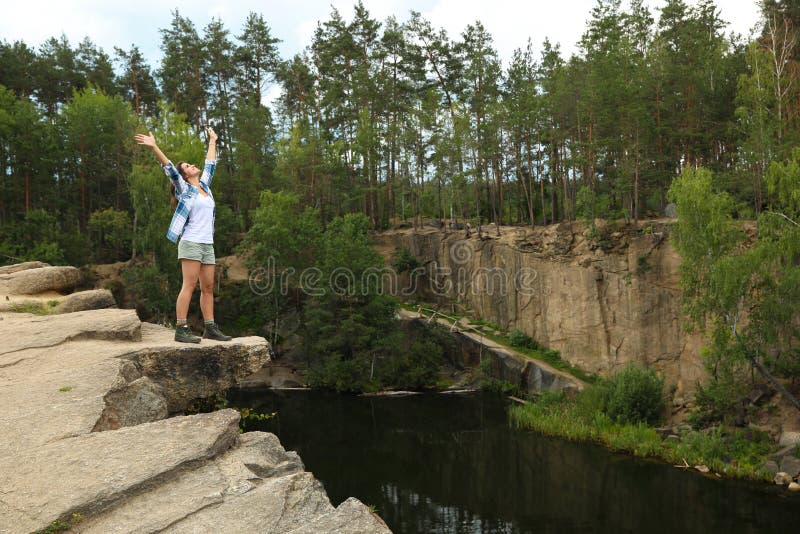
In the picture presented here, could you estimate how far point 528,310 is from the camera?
1289 inches

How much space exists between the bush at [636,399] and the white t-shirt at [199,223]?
20.9 metres

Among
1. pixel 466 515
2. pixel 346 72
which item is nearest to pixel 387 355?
pixel 466 515

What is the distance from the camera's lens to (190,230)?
6.31 m

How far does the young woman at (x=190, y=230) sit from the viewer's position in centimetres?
616

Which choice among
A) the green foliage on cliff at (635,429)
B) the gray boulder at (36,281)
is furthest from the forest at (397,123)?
the gray boulder at (36,281)

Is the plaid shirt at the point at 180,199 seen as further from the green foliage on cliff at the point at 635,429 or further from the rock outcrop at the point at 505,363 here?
the rock outcrop at the point at 505,363

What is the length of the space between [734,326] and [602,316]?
9.99m

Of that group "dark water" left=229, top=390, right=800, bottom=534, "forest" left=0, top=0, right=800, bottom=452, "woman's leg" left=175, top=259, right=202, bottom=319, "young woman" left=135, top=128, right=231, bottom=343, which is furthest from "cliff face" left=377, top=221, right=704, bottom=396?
"woman's leg" left=175, top=259, right=202, bottom=319

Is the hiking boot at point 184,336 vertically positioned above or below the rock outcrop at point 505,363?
above

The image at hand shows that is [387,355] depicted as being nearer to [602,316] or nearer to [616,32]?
[602,316]

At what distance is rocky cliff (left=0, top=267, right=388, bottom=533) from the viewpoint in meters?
3.72

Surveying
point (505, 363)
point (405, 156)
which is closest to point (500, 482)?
point (505, 363)

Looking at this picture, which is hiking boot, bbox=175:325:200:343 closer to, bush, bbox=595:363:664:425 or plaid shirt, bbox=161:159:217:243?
plaid shirt, bbox=161:159:217:243

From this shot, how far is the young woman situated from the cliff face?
975 inches
